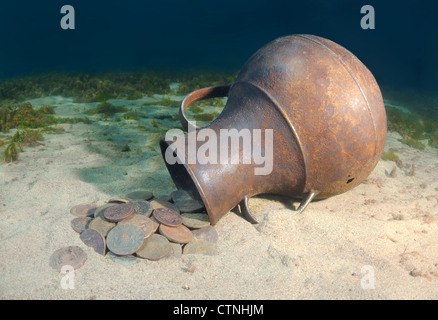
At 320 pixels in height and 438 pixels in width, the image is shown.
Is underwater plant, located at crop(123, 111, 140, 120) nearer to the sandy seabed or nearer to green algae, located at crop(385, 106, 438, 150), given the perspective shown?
the sandy seabed

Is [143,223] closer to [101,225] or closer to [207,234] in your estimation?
[101,225]

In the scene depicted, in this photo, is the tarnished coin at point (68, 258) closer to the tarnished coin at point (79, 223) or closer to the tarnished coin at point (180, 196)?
the tarnished coin at point (79, 223)

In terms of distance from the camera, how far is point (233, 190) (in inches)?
130

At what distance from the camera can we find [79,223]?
3178mm

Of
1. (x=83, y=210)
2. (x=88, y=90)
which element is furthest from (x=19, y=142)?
(x=88, y=90)

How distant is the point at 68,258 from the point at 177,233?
0.86 m

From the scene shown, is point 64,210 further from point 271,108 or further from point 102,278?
point 271,108

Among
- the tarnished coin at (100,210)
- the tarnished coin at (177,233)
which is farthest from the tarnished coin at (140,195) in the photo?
the tarnished coin at (177,233)

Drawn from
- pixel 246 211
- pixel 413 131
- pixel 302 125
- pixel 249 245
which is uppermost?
pixel 302 125

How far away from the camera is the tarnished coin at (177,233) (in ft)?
9.89

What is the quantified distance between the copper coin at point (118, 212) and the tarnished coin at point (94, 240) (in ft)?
0.56

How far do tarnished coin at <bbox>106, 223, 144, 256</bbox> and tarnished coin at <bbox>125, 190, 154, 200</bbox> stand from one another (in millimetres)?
683

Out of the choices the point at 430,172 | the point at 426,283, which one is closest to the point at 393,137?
the point at 430,172

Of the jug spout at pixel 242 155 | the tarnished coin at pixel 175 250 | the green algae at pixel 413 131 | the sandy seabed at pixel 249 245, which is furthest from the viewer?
the green algae at pixel 413 131
